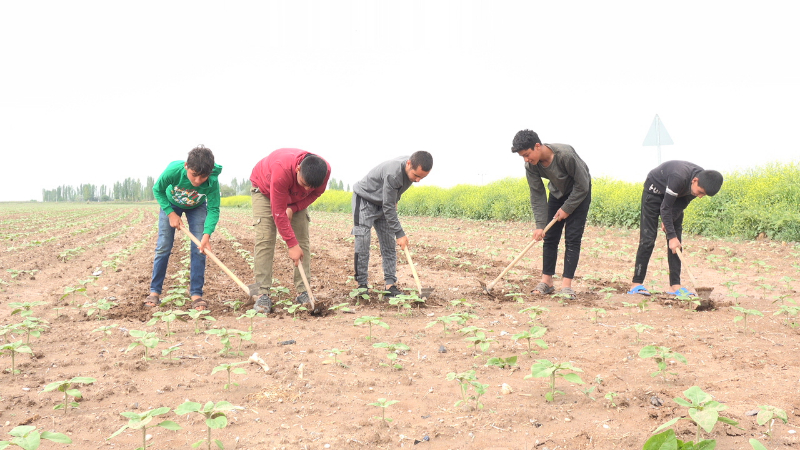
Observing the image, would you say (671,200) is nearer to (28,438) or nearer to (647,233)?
(647,233)

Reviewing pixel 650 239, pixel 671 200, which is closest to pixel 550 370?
pixel 671 200

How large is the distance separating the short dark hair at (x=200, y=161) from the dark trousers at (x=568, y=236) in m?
3.42

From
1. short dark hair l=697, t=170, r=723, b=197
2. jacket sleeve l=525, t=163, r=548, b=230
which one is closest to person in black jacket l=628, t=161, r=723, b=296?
short dark hair l=697, t=170, r=723, b=197

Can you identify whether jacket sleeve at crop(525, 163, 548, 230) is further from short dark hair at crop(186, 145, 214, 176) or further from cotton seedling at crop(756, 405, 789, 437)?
cotton seedling at crop(756, 405, 789, 437)

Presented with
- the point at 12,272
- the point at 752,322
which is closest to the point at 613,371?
the point at 752,322

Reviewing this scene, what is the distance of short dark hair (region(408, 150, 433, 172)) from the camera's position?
14.6 ft

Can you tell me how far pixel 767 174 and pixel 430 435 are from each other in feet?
42.0

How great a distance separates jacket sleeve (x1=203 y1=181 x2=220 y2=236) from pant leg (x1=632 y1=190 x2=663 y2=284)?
4.36m

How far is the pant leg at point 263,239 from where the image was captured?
461 centimetres

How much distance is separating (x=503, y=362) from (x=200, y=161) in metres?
3.04

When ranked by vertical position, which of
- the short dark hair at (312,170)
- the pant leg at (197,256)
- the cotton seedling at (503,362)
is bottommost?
the cotton seedling at (503,362)

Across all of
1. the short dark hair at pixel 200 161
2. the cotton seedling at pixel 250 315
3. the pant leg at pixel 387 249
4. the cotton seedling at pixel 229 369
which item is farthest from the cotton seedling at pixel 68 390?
the pant leg at pixel 387 249

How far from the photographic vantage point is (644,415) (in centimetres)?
235

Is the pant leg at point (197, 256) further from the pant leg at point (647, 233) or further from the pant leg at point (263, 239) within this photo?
the pant leg at point (647, 233)
